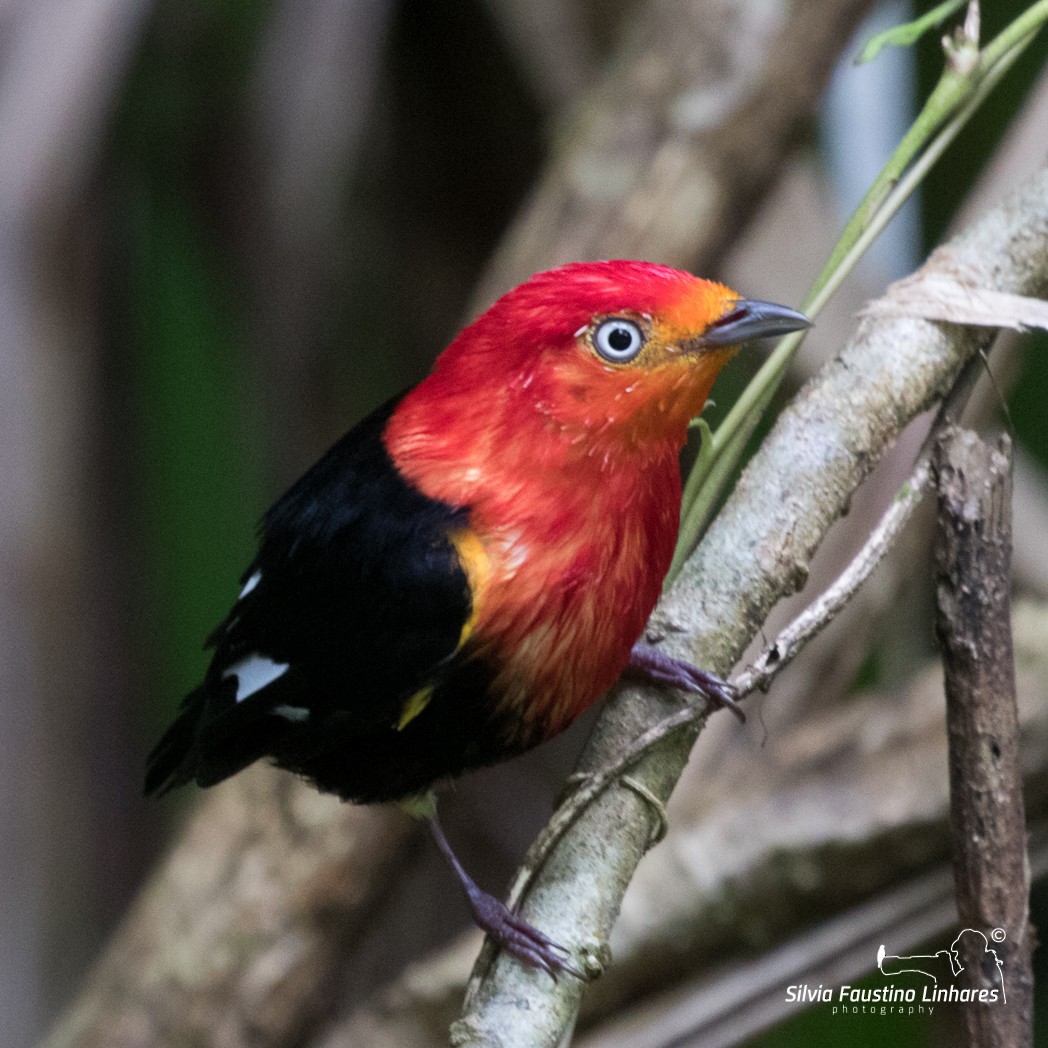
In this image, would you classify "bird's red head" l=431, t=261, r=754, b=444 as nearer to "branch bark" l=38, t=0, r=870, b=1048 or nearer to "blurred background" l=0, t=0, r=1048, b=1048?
"blurred background" l=0, t=0, r=1048, b=1048

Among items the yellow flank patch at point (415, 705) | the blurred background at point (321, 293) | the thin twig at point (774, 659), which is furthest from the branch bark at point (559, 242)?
the thin twig at point (774, 659)

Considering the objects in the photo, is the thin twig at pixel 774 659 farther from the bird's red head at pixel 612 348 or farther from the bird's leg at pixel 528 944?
the bird's red head at pixel 612 348

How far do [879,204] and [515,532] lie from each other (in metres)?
0.60

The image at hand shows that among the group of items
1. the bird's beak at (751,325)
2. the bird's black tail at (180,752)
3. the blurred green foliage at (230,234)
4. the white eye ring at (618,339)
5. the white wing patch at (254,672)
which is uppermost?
the blurred green foliage at (230,234)

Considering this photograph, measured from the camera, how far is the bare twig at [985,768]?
1143 millimetres

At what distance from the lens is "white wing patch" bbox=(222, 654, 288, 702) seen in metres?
1.56

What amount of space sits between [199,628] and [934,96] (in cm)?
198

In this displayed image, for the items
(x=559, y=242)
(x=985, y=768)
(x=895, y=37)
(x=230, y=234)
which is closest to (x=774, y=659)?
(x=985, y=768)

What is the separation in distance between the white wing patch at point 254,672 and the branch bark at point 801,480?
1.35ft

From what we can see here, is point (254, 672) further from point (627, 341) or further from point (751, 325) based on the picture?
point (751, 325)

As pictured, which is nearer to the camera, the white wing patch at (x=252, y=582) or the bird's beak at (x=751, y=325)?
the bird's beak at (x=751, y=325)

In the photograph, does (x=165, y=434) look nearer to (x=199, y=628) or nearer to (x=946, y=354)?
(x=199, y=628)

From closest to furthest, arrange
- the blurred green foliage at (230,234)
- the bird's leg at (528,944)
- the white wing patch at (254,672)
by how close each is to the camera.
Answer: the bird's leg at (528,944) → the white wing patch at (254,672) → the blurred green foliage at (230,234)

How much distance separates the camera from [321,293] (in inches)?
127
